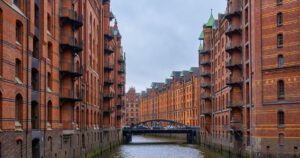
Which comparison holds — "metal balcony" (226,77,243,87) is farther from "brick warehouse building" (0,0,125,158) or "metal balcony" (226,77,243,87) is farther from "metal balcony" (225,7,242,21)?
"brick warehouse building" (0,0,125,158)

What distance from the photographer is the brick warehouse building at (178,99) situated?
96.3 meters

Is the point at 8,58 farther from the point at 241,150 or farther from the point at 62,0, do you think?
the point at 241,150

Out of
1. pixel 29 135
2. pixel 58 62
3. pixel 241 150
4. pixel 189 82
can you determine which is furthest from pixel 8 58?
pixel 189 82

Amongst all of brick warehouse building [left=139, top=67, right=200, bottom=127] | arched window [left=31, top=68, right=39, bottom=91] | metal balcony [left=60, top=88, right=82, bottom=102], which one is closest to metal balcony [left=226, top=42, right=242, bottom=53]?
metal balcony [left=60, top=88, right=82, bottom=102]

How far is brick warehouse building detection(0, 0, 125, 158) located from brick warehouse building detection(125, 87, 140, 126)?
136992 millimetres

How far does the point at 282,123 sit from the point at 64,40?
1837 cm

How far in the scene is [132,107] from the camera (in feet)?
618

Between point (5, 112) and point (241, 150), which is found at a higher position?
point (5, 112)

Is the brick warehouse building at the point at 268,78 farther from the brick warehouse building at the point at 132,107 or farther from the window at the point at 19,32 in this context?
the brick warehouse building at the point at 132,107

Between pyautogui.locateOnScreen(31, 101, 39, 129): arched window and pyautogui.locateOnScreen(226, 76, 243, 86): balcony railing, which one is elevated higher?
pyautogui.locateOnScreen(226, 76, 243, 86): balcony railing

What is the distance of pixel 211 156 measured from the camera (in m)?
52.5

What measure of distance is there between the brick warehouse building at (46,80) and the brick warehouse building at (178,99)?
48.5 m

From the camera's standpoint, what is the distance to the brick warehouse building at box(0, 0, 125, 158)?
73.0ft

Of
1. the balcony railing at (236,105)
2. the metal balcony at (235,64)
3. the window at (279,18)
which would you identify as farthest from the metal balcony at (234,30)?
the window at (279,18)
